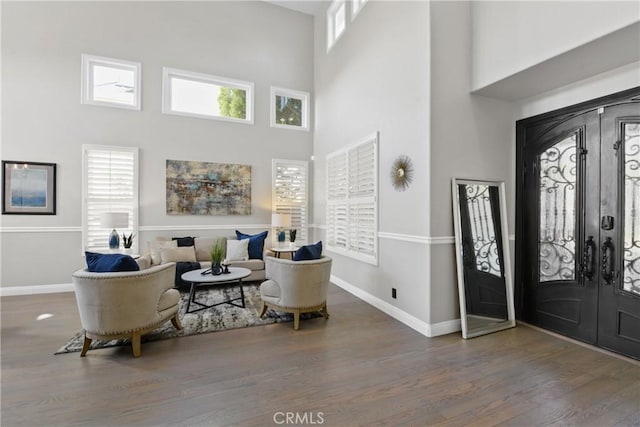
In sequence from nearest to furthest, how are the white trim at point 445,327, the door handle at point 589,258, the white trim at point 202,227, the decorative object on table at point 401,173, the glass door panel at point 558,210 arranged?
1. the door handle at point 589,258
2. the glass door panel at point 558,210
3. the white trim at point 445,327
4. the decorative object on table at point 401,173
5. the white trim at point 202,227

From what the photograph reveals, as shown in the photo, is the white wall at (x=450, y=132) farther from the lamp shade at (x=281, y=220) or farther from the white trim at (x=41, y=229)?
the white trim at (x=41, y=229)

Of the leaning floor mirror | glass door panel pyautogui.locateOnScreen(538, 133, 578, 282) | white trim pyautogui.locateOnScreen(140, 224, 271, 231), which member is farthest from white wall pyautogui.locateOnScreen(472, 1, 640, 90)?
white trim pyautogui.locateOnScreen(140, 224, 271, 231)

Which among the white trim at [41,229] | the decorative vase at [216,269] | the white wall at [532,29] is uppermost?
the white wall at [532,29]

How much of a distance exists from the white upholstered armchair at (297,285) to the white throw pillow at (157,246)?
8.21 feet

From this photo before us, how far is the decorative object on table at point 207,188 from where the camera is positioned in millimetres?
5688

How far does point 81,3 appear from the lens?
510 cm

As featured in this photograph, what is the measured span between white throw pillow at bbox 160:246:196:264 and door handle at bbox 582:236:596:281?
530 cm

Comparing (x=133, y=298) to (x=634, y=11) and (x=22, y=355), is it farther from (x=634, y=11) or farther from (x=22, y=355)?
(x=634, y=11)

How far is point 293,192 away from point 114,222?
328 cm

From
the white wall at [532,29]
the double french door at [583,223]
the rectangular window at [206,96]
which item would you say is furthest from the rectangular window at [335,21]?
the double french door at [583,223]

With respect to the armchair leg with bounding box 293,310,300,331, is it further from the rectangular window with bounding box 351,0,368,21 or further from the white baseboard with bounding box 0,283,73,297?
the rectangular window with bounding box 351,0,368,21

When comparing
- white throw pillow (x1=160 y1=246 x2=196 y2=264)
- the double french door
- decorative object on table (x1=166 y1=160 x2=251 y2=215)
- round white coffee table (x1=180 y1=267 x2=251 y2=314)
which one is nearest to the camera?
the double french door

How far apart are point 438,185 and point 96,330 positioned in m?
3.62

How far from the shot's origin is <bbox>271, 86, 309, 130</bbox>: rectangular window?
6461 millimetres
